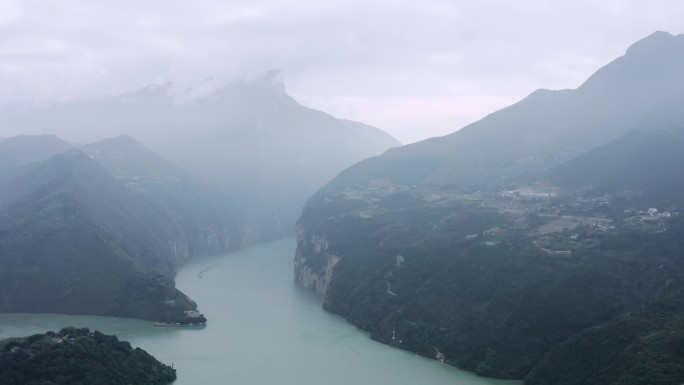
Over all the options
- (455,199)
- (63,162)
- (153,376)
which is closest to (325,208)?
(455,199)

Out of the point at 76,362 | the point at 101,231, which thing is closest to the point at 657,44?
the point at 101,231

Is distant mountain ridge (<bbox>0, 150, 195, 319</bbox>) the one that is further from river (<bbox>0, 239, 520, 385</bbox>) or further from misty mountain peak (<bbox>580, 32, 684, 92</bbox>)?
misty mountain peak (<bbox>580, 32, 684, 92</bbox>)

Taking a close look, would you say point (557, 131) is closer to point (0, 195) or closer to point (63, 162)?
point (63, 162)

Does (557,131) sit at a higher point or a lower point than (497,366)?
higher

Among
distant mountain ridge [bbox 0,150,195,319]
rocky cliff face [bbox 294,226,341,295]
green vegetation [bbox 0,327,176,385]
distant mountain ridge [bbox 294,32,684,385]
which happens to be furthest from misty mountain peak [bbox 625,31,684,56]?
green vegetation [bbox 0,327,176,385]

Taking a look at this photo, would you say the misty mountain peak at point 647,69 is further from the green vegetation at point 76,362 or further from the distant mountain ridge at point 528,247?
the green vegetation at point 76,362

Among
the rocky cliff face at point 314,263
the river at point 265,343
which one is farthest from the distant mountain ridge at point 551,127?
the river at point 265,343

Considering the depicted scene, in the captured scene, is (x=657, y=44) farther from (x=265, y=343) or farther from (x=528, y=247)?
(x=265, y=343)
